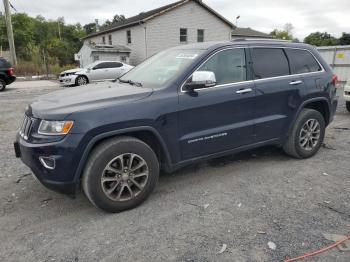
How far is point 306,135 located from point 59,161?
3.60 metres

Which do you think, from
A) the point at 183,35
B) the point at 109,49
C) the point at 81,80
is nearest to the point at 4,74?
the point at 81,80

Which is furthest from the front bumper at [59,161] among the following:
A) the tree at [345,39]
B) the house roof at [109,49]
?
the tree at [345,39]

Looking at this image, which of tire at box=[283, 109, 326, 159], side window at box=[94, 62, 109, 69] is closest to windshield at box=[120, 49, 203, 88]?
tire at box=[283, 109, 326, 159]

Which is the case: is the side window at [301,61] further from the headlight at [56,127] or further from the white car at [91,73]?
the white car at [91,73]

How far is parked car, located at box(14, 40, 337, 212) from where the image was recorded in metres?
2.97

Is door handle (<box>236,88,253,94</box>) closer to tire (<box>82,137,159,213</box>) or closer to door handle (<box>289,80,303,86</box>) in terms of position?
door handle (<box>289,80,303,86</box>)

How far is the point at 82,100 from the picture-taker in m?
3.19

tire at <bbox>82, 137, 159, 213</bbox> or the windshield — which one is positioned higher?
the windshield

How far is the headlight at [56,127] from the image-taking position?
2.89 m

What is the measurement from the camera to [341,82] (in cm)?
1606

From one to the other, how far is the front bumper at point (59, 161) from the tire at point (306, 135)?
10.2ft

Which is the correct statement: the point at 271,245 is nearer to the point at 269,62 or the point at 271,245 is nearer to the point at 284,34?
the point at 269,62

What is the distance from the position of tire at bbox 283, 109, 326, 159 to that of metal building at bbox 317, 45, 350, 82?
1326cm

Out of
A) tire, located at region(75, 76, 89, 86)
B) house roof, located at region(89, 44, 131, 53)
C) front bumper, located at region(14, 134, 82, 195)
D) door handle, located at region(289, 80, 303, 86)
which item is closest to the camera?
front bumper, located at region(14, 134, 82, 195)
